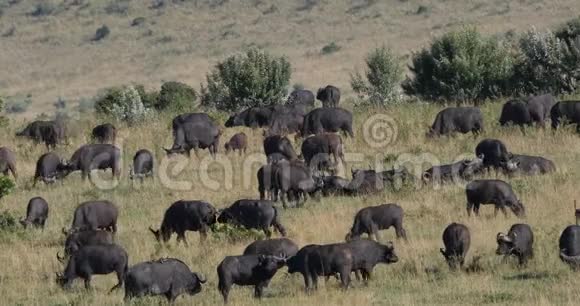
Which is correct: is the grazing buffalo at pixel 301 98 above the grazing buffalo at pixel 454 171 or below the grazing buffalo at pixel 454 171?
above

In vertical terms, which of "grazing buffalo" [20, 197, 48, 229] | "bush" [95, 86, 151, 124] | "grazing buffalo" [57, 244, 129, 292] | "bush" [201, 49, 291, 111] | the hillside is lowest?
"grazing buffalo" [57, 244, 129, 292]

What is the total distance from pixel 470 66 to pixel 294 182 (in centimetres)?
1498

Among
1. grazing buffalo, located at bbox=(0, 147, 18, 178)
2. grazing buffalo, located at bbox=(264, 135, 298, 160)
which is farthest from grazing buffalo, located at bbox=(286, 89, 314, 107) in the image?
grazing buffalo, located at bbox=(0, 147, 18, 178)

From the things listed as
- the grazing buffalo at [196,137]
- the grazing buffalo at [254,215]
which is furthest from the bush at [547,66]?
the grazing buffalo at [254,215]

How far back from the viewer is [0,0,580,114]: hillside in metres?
72.2

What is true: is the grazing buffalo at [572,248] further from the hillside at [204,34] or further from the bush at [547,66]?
the hillside at [204,34]

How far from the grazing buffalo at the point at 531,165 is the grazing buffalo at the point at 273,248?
8.34m

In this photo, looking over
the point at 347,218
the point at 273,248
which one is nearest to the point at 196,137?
the point at 347,218

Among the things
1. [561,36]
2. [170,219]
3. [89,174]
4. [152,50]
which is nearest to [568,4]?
[152,50]

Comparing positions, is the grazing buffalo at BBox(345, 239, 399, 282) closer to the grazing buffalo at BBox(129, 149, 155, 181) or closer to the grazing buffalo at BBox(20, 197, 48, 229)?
the grazing buffalo at BBox(20, 197, 48, 229)

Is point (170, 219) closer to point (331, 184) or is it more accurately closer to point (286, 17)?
point (331, 184)

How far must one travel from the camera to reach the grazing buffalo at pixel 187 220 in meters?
21.0

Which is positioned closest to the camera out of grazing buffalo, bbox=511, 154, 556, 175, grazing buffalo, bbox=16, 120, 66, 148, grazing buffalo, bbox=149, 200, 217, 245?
grazing buffalo, bbox=149, 200, 217, 245

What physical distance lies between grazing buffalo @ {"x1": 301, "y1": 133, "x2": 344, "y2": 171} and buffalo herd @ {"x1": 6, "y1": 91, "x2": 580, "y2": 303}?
0.9 inches
